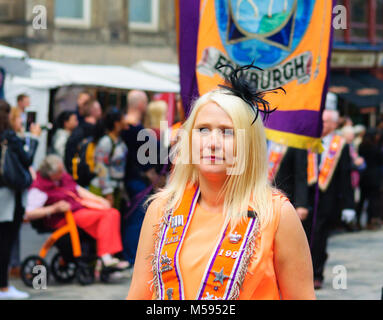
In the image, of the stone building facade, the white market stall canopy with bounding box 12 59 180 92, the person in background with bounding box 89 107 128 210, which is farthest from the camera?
the stone building facade

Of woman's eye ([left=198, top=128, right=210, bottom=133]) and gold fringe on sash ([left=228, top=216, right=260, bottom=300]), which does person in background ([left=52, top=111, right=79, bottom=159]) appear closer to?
woman's eye ([left=198, top=128, right=210, bottom=133])

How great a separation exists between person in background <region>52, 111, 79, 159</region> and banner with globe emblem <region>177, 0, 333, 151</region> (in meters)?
6.47

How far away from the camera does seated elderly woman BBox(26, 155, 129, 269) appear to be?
8875 millimetres

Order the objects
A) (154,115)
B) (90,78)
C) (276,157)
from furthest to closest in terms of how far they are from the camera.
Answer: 1. (90,78)
2. (154,115)
3. (276,157)

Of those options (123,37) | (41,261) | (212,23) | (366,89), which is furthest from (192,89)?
(366,89)

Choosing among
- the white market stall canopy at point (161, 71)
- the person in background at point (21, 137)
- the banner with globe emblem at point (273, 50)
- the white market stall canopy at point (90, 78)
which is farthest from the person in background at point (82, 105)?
the white market stall canopy at point (161, 71)

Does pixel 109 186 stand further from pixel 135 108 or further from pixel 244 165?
pixel 244 165

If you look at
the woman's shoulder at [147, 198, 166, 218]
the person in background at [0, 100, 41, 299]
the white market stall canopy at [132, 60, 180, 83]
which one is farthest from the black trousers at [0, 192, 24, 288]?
the white market stall canopy at [132, 60, 180, 83]

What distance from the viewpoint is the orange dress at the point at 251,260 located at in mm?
2752

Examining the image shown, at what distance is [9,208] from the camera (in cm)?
827

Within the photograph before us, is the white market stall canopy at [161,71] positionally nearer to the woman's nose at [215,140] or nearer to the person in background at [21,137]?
the person in background at [21,137]

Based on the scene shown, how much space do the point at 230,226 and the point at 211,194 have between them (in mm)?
152

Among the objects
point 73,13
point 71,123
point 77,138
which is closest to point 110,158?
point 77,138

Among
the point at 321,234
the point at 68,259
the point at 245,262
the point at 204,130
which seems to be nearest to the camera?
the point at 245,262
